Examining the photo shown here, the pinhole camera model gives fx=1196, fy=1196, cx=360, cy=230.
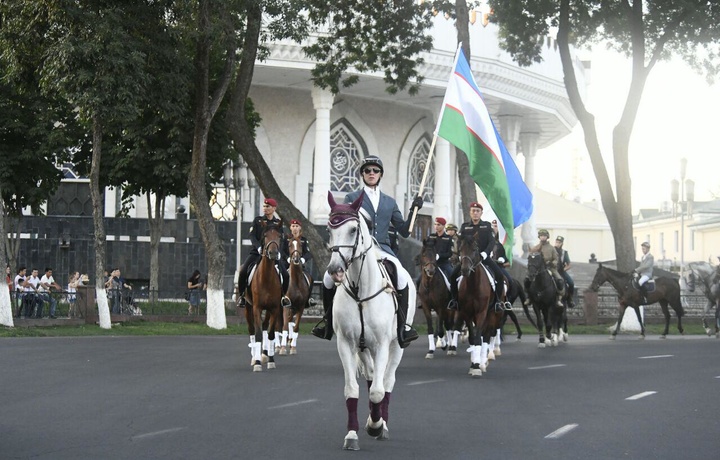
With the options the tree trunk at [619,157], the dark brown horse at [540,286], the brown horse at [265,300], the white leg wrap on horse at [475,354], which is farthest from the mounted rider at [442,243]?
the tree trunk at [619,157]

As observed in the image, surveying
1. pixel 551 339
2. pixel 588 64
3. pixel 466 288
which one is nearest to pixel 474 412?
pixel 466 288

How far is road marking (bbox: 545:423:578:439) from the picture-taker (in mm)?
10531

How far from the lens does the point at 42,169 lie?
32.9m

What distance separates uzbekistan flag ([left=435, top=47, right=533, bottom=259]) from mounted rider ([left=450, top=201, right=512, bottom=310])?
31 centimetres

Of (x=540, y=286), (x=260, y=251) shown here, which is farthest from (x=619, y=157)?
(x=260, y=251)

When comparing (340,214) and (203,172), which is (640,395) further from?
(203,172)

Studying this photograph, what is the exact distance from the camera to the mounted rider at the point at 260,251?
1727 cm

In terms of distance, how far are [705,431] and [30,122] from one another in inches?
994

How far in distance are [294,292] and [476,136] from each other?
4.39m

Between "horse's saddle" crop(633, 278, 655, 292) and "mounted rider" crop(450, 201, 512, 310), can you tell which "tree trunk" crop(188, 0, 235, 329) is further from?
"mounted rider" crop(450, 201, 512, 310)

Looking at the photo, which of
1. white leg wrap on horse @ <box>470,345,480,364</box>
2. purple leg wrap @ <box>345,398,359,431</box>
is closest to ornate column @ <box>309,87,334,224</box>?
white leg wrap on horse @ <box>470,345,480,364</box>

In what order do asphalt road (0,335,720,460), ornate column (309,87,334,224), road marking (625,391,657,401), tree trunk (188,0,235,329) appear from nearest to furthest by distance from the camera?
asphalt road (0,335,720,460)
road marking (625,391,657,401)
tree trunk (188,0,235,329)
ornate column (309,87,334,224)

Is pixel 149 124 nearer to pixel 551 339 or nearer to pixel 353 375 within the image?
pixel 551 339

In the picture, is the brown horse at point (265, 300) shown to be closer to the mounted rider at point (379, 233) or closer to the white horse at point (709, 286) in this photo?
the mounted rider at point (379, 233)
